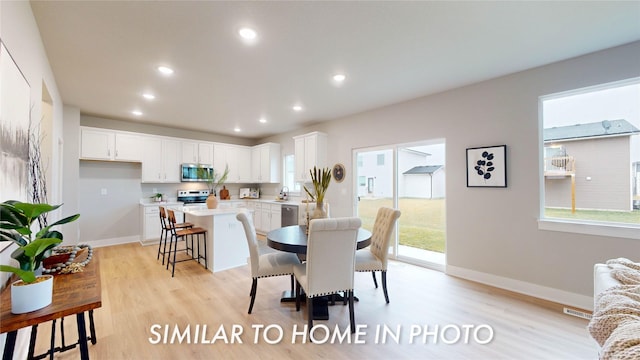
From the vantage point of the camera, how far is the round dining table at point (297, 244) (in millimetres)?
2354

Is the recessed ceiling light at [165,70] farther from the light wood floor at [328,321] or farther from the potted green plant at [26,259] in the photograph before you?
the light wood floor at [328,321]

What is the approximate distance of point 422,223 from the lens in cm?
417

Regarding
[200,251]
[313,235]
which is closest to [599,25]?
[313,235]

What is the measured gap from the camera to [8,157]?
56.7 inches

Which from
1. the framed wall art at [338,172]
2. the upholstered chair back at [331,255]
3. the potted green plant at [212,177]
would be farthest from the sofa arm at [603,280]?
the potted green plant at [212,177]

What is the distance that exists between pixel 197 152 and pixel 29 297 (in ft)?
17.9

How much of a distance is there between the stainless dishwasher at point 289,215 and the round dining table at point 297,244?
2.39 metres

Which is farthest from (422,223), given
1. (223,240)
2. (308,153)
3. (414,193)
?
(223,240)

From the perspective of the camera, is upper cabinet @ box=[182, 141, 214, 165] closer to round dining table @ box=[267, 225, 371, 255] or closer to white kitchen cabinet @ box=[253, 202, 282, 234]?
white kitchen cabinet @ box=[253, 202, 282, 234]

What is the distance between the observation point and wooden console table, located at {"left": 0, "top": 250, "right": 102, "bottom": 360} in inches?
42.3

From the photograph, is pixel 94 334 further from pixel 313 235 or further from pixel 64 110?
pixel 64 110

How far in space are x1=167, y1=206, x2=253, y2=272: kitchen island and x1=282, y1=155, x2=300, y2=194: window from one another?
2.53m

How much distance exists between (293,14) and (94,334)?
2985mm

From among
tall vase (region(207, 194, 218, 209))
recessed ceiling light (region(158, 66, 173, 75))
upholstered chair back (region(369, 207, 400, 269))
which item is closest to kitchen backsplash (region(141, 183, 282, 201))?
tall vase (region(207, 194, 218, 209))
